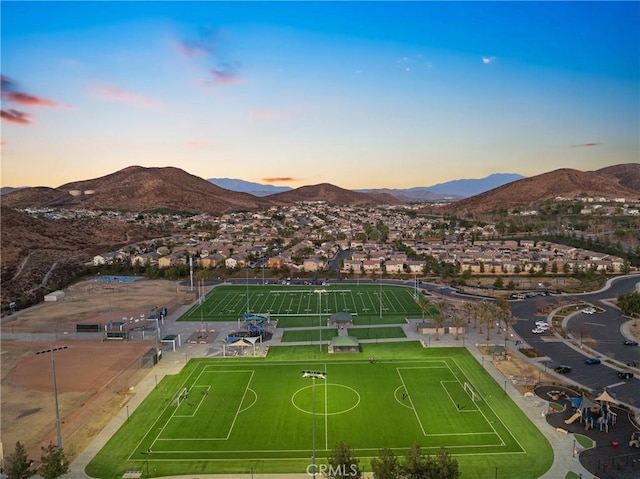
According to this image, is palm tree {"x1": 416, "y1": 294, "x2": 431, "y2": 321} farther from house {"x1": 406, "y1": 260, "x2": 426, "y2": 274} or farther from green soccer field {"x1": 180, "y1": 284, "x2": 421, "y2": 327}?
house {"x1": 406, "y1": 260, "x2": 426, "y2": 274}

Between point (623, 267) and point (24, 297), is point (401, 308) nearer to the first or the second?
point (623, 267)

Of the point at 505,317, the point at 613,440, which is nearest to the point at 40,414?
the point at 613,440

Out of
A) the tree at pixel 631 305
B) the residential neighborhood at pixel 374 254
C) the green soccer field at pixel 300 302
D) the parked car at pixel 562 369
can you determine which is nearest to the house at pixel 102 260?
the residential neighborhood at pixel 374 254

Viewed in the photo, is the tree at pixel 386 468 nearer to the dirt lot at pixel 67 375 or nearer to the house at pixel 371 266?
the dirt lot at pixel 67 375

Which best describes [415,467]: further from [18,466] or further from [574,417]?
[18,466]

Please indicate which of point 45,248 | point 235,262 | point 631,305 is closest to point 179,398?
point 631,305

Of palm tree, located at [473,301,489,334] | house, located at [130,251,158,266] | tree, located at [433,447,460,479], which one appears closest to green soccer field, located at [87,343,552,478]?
tree, located at [433,447,460,479]
